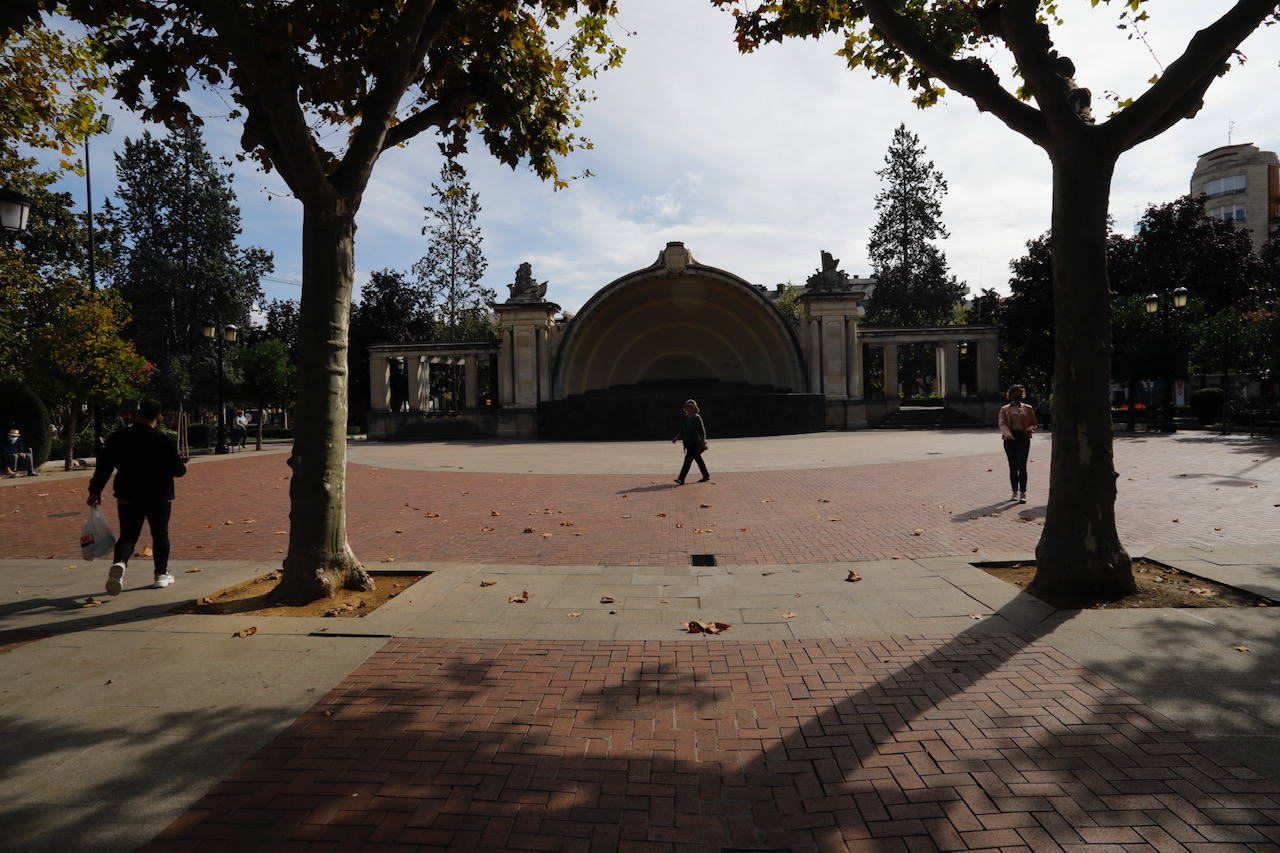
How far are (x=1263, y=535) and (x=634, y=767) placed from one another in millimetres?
8564

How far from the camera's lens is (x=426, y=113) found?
7.26 meters

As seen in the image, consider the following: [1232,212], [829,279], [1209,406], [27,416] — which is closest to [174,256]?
[27,416]

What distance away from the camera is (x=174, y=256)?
46250 millimetres

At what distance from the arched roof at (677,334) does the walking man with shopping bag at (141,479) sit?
3142 centimetres

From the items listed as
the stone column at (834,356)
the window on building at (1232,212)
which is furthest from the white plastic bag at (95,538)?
the window on building at (1232,212)

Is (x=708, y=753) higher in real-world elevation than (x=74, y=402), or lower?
lower

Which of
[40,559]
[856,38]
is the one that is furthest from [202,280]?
[856,38]

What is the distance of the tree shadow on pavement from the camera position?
2.80m

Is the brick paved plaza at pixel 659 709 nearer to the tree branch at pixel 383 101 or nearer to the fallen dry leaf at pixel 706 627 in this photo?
the fallen dry leaf at pixel 706 627

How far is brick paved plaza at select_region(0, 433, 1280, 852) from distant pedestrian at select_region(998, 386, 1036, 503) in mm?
2815

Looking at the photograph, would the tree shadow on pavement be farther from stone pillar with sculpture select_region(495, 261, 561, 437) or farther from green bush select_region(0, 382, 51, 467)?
stone pillar with sculpture select_region(495, 261, 561, 437)

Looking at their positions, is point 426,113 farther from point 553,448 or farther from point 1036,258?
point 1036,258

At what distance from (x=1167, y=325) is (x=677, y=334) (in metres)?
27.0

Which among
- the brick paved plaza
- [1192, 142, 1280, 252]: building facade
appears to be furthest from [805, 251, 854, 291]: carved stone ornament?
[1192, 142, 1280, 252]: building facade
